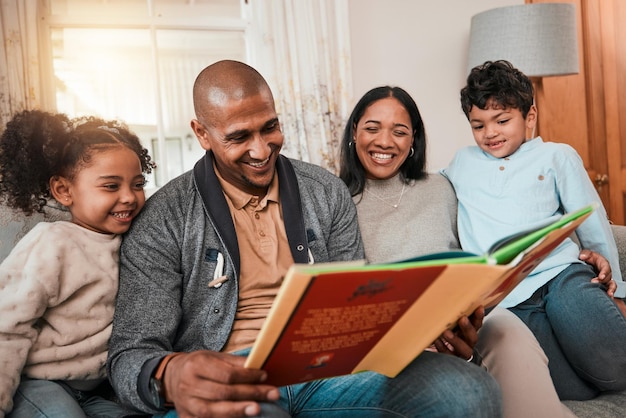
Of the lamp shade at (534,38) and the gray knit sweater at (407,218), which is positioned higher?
the lamp shade at (534,38)

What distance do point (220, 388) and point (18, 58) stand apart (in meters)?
2.45

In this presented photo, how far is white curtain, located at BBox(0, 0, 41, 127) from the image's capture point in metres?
2.79

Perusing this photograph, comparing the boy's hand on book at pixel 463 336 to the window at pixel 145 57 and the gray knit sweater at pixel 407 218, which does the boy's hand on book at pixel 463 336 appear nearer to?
the gray knit sweater at pixel 407 218

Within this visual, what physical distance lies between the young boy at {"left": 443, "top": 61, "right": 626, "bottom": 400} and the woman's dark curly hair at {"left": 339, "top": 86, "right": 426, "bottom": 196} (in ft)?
0.39

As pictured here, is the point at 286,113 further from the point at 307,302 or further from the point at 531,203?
the point at 307,302

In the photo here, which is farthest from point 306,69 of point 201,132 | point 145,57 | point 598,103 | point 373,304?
point 373,304

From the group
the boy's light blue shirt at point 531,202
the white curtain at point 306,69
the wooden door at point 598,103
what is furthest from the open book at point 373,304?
the wooden door at point 598,103

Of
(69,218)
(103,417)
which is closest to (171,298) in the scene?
(103,417)

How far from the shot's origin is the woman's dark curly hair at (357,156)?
192 centimetres

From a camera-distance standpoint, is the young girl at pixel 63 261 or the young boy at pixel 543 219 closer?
the young girl at pixel 63 261

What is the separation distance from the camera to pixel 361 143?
190 cm

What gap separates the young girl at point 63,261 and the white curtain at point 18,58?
152cm

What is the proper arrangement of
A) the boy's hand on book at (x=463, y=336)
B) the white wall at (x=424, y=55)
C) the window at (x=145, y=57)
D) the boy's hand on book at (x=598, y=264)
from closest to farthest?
the boy's hand on book at (x=463, y=336)
the boy's hand on book at (x=598, y=264)
the window at (x=145, y=57)
the white wall at (x=424, y=55)

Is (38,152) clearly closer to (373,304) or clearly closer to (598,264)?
(373,304)
